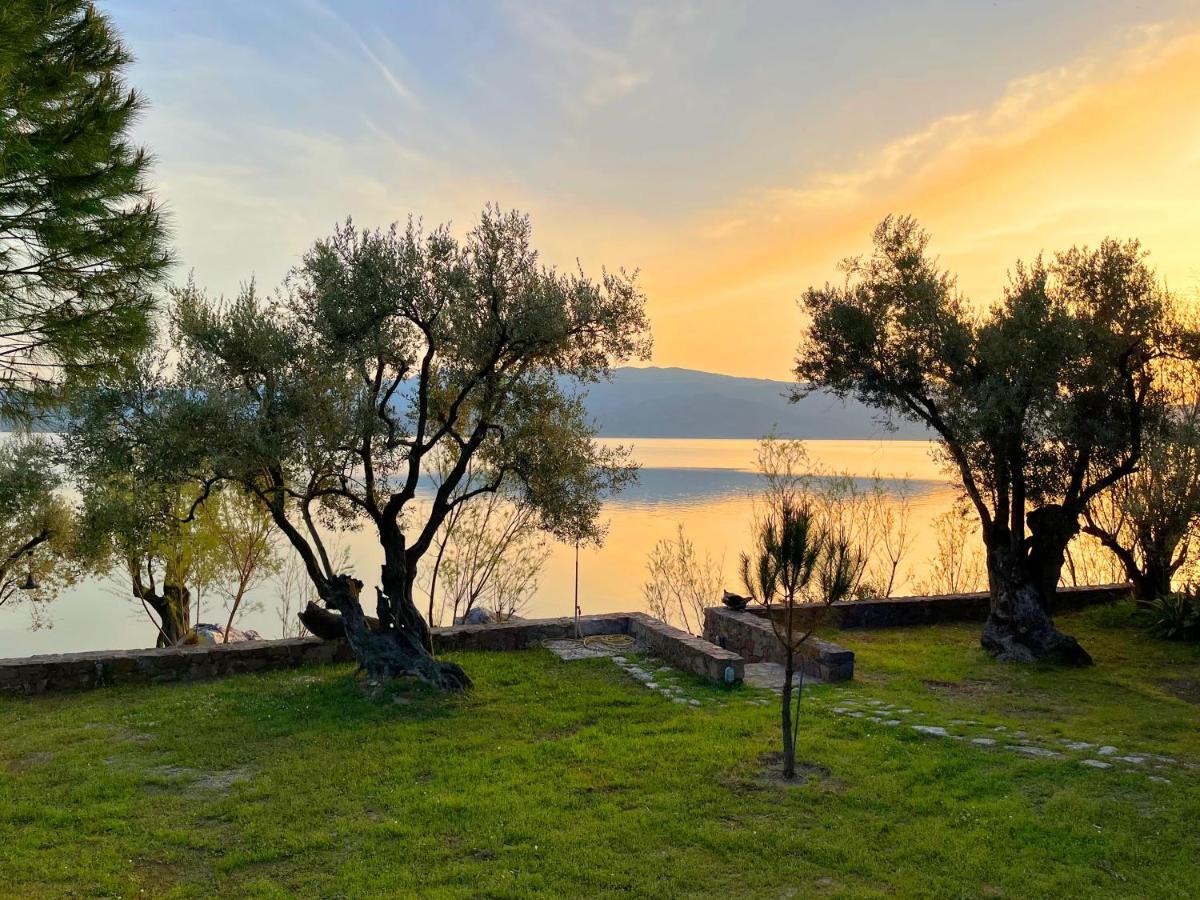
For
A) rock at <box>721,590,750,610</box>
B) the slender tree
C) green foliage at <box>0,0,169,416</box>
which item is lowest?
Result: rock at <box>721,590,750,610</box>

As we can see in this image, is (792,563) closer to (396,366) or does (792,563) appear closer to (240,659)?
(396,366)

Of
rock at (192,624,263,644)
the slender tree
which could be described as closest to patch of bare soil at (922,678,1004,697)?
the slender tree

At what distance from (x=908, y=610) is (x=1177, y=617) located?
578 cm

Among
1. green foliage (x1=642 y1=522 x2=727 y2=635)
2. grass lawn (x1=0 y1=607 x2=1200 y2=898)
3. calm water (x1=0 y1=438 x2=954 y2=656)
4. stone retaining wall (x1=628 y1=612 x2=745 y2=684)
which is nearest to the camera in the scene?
grass lawn (x1=0 y1=607 x2=1200 y2=898)

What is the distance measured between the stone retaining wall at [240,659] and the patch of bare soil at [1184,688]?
25.2 ft

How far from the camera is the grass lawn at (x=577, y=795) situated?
637 centimetres

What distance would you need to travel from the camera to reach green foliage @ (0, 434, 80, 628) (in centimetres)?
1938

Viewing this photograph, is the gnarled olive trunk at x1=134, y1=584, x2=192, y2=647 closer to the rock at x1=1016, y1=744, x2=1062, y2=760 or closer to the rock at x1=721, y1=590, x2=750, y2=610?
the rock at x1=721, y1=590, x2=750, y2=610

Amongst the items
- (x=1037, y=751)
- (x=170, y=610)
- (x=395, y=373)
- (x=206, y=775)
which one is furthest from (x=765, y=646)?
(x=170, y=610)

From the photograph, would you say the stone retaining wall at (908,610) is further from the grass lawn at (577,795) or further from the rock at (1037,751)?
the rock at (1037,751)

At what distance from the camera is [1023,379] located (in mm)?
14562

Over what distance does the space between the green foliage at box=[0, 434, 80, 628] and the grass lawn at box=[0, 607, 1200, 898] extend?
988 centimetres

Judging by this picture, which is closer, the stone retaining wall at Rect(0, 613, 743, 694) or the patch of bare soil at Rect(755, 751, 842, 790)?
the patch of bare soil at Rect(755, 751, 842, 790)

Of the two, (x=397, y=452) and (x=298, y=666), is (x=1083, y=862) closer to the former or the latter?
(x=397, y=452)
